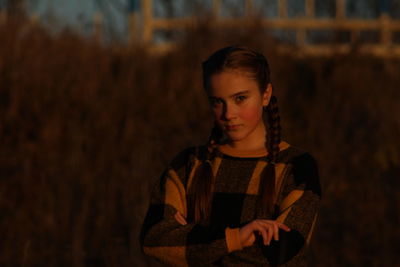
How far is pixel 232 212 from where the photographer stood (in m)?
2.60

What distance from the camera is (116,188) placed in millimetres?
6754

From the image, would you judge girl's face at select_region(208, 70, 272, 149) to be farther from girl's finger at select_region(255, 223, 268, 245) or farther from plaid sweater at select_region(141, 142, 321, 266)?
girl's finger at select_region(255, 223, 268, 245)

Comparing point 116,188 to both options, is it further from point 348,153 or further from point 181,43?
point 181,43

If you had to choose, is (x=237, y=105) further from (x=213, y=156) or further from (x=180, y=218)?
(x=180, y=218)

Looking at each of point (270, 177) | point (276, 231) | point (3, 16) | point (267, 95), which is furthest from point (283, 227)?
point (3, 16)

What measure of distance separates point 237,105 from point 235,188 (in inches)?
10.8

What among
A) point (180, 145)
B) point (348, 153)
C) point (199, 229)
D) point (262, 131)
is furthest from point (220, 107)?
point (348, 153)

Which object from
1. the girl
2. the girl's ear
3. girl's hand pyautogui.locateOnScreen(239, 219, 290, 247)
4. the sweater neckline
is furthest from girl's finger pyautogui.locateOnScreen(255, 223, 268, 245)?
the girl's ear

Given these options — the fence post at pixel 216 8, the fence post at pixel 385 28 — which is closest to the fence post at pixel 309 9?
the fence post at pixel 385 28

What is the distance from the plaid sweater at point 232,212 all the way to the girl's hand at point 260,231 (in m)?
0.03

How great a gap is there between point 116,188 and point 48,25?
9.70 feet

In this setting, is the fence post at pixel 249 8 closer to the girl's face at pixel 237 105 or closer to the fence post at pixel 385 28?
the fence post at pixel 385 28

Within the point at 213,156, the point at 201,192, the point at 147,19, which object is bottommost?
the point at 201,192

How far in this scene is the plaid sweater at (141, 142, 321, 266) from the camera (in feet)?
8.18
